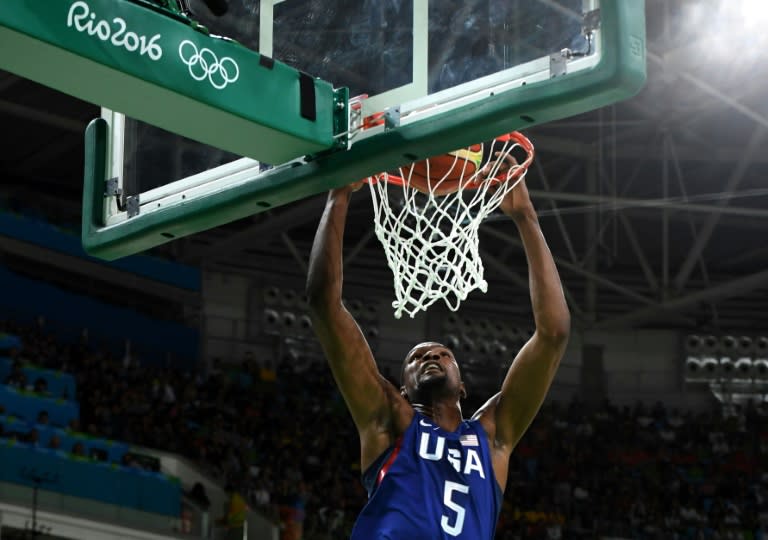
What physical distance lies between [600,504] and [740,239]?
20.3 feet

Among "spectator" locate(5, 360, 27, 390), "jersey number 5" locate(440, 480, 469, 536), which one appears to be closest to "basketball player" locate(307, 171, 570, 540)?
"jersey number 5" locate(440, 480, 469, 536)

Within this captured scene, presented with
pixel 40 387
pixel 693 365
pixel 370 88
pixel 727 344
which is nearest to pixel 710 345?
pixel 727 344

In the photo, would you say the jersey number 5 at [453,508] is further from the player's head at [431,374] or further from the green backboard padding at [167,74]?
the green backboard padding at [167,74]

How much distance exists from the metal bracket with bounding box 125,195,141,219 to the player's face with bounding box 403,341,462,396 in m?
1.22

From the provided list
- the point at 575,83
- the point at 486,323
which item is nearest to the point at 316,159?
the point at 575,83

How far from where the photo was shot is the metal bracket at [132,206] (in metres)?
5.12

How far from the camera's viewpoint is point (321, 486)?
60.5 feet

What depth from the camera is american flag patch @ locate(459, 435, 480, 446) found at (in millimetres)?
4613

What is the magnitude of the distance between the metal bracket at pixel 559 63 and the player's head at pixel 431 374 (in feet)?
3.57

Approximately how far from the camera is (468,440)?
463 cm

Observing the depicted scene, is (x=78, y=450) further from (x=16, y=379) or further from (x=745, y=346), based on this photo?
(x=745, y=346)

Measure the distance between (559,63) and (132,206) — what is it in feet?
6.20

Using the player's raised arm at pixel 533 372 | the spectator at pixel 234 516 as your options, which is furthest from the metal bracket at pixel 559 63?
the spectator at pixel 234 516

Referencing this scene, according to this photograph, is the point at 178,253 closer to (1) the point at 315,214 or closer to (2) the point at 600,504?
(1) the point at 315,214
